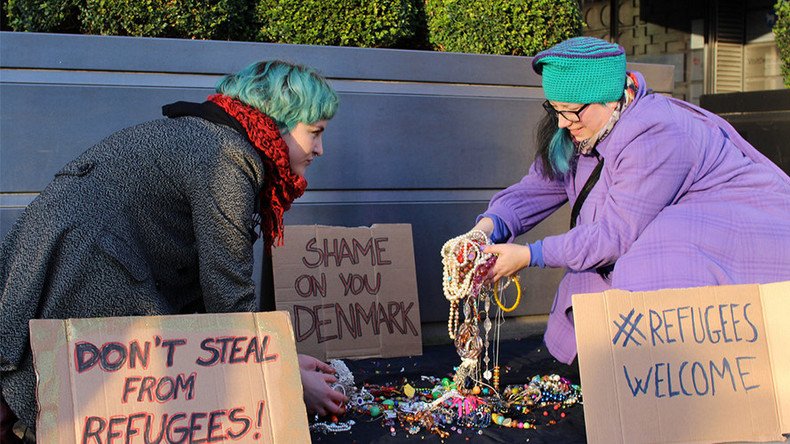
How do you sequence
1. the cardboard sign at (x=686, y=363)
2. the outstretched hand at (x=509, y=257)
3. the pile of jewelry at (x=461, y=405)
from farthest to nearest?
the outstretched hand at (x=509, y=257), the pile of jewelry at (x=461, y=405), the cardboard sign at (x=686, y=363)

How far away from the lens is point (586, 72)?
10.3 feet

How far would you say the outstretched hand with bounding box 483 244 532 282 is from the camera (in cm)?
318

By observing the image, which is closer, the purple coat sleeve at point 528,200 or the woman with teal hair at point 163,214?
the woman with teal hair at point 163,214

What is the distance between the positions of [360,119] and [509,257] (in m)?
1.62

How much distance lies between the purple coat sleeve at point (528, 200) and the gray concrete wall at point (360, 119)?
106 centimetres

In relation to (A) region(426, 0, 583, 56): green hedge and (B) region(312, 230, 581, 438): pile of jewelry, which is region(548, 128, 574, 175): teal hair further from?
(A) region(426, 0, 583, 56): green hedge

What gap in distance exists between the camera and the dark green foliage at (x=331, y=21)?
4.86 metres

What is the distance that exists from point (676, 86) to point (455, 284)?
21.8 feet

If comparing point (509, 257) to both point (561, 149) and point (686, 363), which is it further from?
point (686, 363)

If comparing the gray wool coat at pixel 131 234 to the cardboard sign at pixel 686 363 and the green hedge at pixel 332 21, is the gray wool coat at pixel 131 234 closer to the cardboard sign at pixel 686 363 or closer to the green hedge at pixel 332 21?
the cardboard sign at pixel 686 363

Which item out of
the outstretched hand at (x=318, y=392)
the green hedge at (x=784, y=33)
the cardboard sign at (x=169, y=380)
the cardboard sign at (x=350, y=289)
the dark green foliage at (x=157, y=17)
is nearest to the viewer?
the cardboard sign at (x=169, y=380)

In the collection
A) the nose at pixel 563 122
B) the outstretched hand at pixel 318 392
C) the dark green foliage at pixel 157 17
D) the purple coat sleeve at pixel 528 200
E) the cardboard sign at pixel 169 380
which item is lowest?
the outstretched hand at pixel 318 392

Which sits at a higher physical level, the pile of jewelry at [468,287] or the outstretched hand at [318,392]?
the pile of jewelry at [468,287]

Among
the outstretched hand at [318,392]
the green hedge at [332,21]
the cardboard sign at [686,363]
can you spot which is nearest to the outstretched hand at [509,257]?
the cardboard sign at [686,363]
